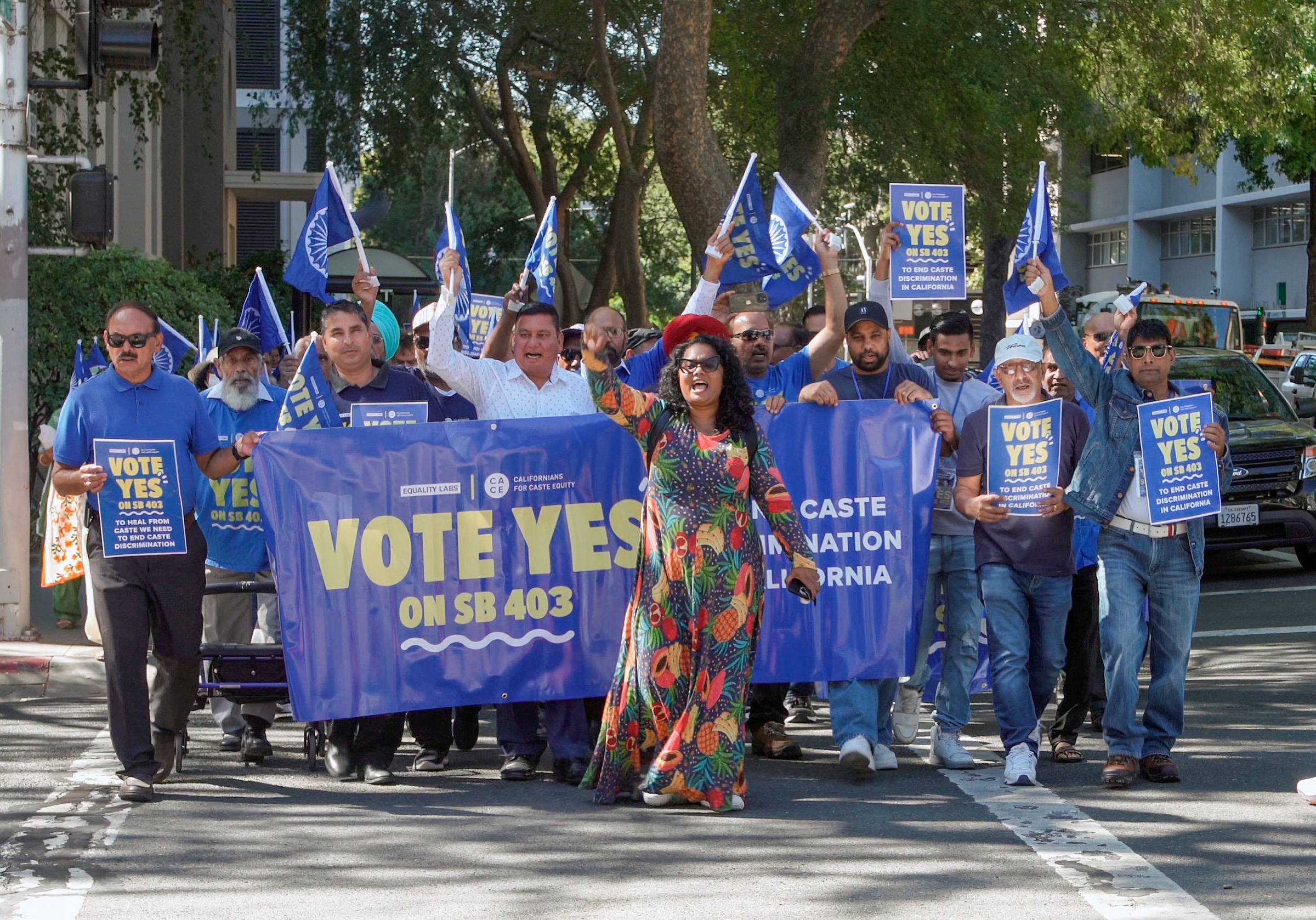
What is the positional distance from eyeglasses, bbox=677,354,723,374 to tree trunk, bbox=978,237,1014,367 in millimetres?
24326

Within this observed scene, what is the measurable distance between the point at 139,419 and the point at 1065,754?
4448 mm

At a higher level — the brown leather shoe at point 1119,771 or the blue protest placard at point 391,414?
the blue protest placard at point 391,414

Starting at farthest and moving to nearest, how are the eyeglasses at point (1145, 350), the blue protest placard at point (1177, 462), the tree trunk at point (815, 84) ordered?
1. the tree trunk at point (815, 84)
2. the eyeglasses at point (1145, 350)
3. the blue protest placard at point (1177, 462)

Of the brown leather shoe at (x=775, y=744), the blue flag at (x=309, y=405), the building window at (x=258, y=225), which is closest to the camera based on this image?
the blue flag at (x=309, y=405)

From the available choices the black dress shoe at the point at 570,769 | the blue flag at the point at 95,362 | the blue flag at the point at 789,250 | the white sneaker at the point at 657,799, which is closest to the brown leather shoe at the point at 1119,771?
the white sneaker at the point at 657,799

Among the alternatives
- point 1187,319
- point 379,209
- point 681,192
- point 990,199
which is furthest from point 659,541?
point 379,209

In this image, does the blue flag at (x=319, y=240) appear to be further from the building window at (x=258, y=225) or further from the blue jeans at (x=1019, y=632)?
the building window at (x=258, y=225)

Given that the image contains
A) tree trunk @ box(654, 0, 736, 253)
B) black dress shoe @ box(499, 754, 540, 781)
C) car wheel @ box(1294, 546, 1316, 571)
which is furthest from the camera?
car wheel @ box(1294, 546, 1316, 571)

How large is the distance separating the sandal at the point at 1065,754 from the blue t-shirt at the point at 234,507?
155 inches

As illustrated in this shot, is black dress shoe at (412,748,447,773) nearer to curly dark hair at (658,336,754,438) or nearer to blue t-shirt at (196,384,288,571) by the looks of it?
blue t-shirt at (196,384,288,571)

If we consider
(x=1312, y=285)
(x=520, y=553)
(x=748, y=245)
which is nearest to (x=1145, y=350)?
(x=748, y=245)

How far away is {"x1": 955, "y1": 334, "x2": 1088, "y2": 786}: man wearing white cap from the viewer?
287 inches

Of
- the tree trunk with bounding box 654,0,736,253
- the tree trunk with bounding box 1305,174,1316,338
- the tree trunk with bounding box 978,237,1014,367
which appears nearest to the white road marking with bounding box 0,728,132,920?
the tree trunk with bounding box 654,0,736,253

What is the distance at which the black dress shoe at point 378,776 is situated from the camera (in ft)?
24.1
